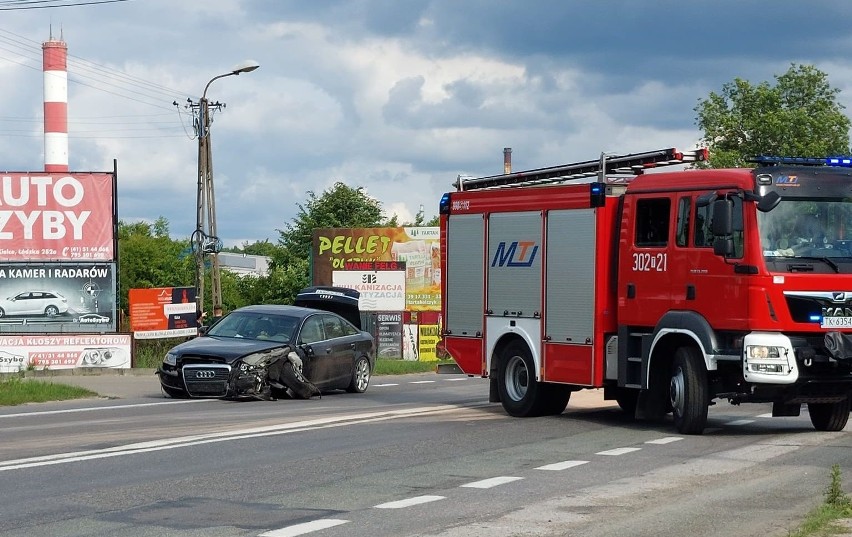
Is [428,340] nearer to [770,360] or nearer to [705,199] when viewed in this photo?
[705,199]

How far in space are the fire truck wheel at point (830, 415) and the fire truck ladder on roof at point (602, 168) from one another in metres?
3.27

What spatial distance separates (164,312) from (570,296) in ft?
86.7

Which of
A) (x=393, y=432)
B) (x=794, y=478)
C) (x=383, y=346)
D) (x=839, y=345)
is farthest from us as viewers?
(x=383, y=346)

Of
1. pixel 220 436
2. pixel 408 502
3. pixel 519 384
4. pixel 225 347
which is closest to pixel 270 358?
pixel 225 347

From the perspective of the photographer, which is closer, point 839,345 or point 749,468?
point 749,468

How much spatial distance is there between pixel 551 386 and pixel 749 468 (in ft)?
18.4

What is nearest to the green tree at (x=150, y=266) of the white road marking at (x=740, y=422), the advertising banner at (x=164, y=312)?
the advertising banner at (x=164, y=312)

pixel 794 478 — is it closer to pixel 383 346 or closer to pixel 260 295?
pixel 383 346

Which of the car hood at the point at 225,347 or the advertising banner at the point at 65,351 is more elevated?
the car hood at the point at 225,347

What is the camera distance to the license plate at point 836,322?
14.7 meters

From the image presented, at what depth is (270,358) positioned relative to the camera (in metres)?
21.1

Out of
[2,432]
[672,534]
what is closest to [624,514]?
[672,534]

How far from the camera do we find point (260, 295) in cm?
8238

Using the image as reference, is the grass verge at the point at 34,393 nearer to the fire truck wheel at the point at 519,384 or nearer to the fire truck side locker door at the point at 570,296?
the fire truck wheel at the point at 519,384
